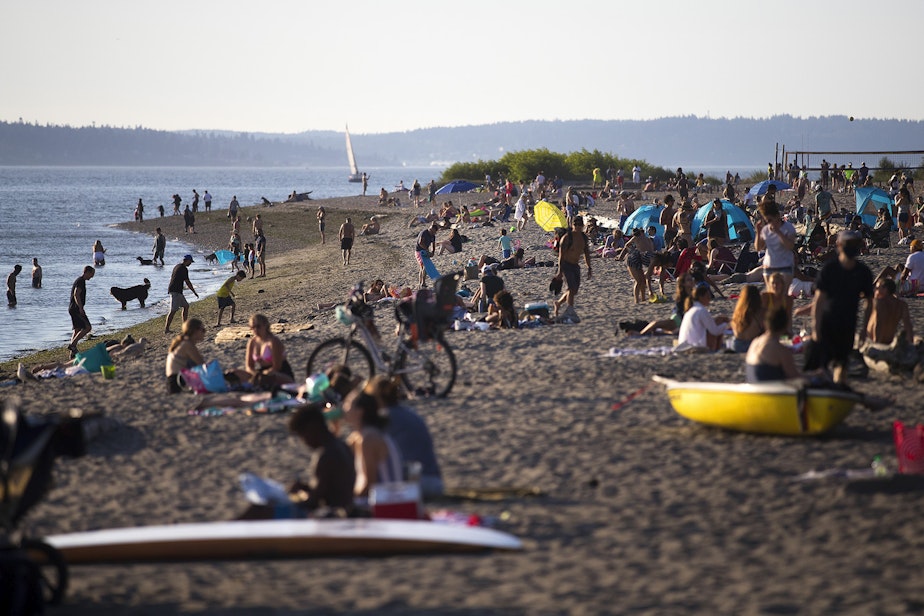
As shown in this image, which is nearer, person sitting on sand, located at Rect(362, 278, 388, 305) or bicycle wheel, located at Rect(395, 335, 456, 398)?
bicycle wheel, located at Rect(395, 335, 456, 398)

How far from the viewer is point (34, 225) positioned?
64.1 meters

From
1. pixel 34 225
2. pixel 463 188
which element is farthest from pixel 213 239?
pixel 34 225

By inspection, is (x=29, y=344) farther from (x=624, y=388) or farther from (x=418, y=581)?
(x=418, y=581)

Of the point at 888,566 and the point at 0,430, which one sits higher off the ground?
the point at 0,430

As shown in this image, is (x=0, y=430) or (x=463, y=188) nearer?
(x=0, y=430)

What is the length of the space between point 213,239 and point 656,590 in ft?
151

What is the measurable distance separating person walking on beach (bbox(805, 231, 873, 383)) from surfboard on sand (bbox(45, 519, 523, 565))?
12.7ft

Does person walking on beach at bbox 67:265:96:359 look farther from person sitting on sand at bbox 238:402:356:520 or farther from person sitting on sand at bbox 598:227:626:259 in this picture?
person sitting on sand at bbox 598:227:626:259

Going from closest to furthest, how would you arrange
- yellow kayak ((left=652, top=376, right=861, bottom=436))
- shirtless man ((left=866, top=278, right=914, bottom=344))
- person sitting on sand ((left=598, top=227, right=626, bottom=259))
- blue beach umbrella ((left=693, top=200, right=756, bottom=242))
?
yellow kayak ((left=652, top=376, right=861, bottom=436)) < shirtless man ((left=866, top=278, right=914, bottom=344)) < blue beach umbrella ((left=693, top=200, right=756, bottom=242)) < person sitting on sand ((left=598, top=227, right=626, bottom=259))

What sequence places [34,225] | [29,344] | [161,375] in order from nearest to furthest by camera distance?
1. [161,375]
2. [29,344]
3. [34,225]

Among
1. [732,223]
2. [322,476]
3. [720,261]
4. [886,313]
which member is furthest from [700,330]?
[732,223]

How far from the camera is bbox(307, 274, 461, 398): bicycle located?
33.1ft

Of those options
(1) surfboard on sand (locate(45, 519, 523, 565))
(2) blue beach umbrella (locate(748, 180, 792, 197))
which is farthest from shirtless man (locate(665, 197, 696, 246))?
(1) surfboard on sand (locate(45, 519, 523, 565))

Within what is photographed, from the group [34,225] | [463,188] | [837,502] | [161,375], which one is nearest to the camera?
[837,502]
